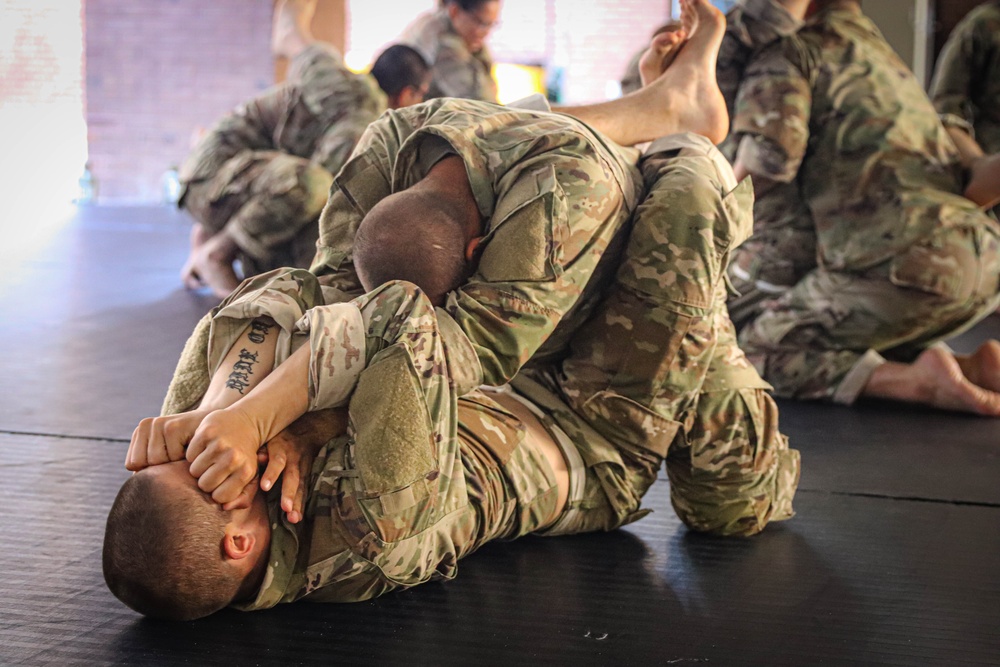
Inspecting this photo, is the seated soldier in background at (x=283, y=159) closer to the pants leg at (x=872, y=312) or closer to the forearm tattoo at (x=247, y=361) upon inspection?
the pants leg at (x=872, y=312)

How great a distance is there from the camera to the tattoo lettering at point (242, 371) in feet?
3.97

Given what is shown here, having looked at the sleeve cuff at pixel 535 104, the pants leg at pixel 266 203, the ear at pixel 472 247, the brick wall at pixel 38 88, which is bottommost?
the brick wall at pixel 38 88

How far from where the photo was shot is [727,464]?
1.52m

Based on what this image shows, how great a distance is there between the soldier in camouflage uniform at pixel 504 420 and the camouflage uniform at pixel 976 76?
9.19 feet

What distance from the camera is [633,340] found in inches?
56.9

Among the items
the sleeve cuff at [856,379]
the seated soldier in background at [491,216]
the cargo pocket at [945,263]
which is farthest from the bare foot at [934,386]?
the seated soldier in background at [491,216]

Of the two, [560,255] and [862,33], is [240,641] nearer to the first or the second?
[560,255]

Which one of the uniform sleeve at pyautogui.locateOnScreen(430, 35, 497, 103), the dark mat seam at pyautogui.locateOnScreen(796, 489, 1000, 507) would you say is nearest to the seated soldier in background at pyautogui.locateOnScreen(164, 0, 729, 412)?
the dark mat seam at pyautogui.locateOnScreen(796, 489, 1000, 507)

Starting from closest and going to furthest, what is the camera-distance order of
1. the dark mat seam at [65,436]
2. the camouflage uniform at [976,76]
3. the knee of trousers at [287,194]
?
the dark mat seam at [65,436]
the knee of trousers at [287,194]
the camouflage uniform at [976,76]

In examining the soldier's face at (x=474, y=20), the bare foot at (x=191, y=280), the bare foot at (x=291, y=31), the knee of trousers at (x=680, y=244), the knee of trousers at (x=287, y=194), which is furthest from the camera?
the bare foot at (x=291, y=31)

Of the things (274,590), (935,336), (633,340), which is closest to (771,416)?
(633,340)

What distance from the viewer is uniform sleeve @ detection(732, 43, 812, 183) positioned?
8.56ft

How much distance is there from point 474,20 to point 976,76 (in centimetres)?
217

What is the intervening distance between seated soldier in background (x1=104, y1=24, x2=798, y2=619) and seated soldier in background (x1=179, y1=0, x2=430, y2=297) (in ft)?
8.10
